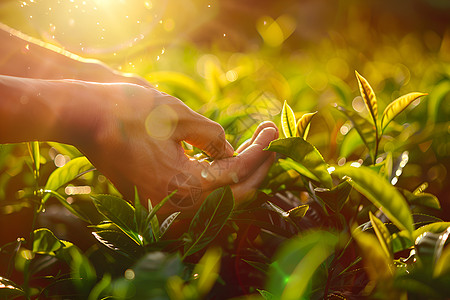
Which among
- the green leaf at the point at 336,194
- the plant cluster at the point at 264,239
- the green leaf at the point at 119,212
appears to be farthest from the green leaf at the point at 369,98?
the green leaf at the point at 119,212

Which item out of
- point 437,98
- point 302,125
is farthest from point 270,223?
point 437,98

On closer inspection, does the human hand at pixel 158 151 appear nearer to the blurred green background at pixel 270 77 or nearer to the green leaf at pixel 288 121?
the green leaf at pixel 288 121

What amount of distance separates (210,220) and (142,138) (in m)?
0.31

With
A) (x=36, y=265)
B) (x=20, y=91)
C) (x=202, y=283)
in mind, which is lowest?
(x=36, y=265)

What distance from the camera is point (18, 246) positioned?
88 centimetres

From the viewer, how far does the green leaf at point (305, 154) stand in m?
0.79

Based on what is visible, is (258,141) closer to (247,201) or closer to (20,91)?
(247,201)

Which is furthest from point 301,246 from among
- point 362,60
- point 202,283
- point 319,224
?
point 362,60

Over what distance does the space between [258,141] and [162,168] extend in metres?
0.24

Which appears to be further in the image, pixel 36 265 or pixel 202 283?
pixel 36 265

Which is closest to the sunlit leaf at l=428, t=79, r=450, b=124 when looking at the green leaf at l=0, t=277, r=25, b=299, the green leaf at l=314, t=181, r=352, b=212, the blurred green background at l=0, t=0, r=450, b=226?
the blurred green background at l=0, t=0, r=450, b=226

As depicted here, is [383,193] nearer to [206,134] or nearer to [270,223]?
[270,223]

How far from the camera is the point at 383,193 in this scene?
0.63 metres

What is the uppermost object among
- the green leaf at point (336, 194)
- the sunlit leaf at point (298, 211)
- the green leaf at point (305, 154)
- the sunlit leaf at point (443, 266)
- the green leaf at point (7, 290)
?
the green leaf at point (305, 154)
